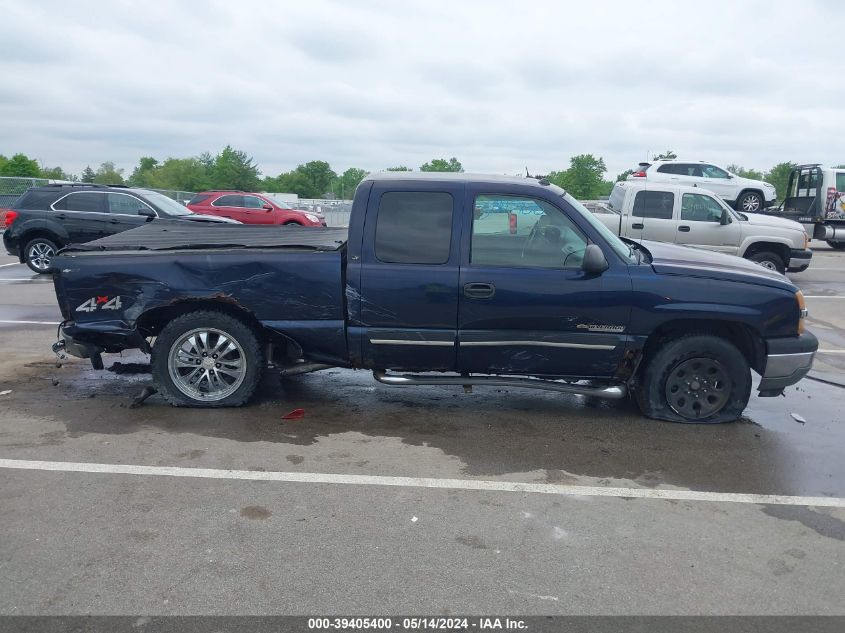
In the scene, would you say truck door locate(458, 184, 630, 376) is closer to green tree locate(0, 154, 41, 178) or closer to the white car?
the white car

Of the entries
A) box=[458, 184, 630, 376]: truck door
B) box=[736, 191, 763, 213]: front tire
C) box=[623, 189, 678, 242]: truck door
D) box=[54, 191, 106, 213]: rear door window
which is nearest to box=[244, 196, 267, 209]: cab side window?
box=[54, 191, 106, 213]: rear door window

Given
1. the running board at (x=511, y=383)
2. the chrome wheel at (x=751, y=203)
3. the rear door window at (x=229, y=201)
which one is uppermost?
the chrome wheel at (x=751, y=203)

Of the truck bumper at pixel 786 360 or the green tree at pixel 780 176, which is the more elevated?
the green tree at pixel 780 176

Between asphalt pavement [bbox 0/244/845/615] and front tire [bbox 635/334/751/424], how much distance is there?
0.42ft

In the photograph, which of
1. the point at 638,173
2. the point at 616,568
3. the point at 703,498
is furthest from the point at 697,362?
the point at 638,173

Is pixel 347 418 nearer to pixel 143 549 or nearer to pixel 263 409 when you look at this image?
pixel 263 409

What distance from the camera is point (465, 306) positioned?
5.21 m

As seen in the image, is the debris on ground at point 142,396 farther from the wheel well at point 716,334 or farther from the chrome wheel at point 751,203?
the chrome wheel at point 751,203

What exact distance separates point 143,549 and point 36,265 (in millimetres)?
12149

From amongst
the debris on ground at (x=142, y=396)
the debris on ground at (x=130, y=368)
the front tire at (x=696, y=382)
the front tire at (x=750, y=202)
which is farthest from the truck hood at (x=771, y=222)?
the debris on ground at (x=142, y=396)

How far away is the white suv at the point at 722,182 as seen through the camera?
20.5 meters

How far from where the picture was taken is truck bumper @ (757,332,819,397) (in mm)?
5237

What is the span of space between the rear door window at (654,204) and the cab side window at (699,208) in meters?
0.24

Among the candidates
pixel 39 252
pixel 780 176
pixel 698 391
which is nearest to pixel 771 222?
pixel 698 391
